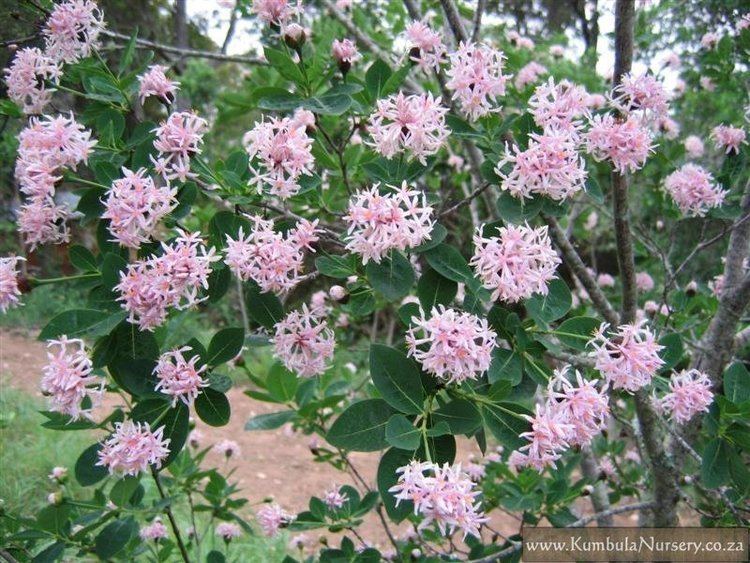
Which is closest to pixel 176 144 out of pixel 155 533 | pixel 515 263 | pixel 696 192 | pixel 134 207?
pixel 134 207

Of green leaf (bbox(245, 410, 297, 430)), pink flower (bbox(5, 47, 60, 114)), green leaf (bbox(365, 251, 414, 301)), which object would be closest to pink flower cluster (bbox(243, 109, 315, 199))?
green leaf (bbox(365, 251, 414, 301))

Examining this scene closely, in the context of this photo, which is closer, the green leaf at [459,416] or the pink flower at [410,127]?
the green leaf at [459,416]

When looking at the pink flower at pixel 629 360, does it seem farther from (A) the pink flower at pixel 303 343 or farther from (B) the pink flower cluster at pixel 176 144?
(B) the pink flower cluster at pixel 176 144

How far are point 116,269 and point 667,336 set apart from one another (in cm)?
116

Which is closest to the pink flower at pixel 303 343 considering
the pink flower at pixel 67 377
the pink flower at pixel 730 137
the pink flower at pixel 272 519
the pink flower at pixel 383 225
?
the pink flower at pixel 383 225

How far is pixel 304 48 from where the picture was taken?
144 centimetres

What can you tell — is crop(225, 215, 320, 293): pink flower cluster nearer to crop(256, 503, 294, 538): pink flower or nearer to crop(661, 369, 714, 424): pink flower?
crop(661, 369, 714, 424): pink flower

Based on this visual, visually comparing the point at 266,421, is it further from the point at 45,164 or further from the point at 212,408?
the point at 45,164

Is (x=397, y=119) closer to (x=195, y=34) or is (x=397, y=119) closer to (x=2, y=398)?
(x=2, y=398)

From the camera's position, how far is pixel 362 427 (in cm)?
110

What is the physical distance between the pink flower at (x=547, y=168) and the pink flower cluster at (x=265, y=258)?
411mm

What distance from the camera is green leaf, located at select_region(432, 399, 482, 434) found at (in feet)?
3.46

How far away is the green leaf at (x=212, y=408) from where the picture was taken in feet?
3.99

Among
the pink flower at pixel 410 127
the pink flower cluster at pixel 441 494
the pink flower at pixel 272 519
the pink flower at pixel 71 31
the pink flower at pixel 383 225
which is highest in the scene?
the pink flower at pixel 71 31
